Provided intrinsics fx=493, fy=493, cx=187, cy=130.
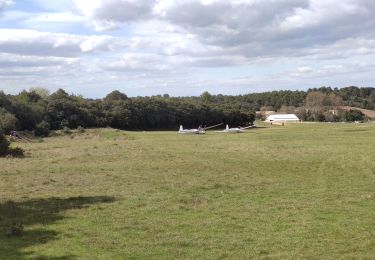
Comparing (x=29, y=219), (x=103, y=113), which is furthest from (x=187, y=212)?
(x=103, y=113)

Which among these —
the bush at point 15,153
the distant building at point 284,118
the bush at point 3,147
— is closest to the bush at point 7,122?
the bush at point 3,147

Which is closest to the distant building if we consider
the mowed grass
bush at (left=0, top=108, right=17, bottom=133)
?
bush at (left=0, top=108, right=17, bottom=133)

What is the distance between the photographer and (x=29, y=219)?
531 inches

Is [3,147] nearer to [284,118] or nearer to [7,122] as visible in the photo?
[7,122]

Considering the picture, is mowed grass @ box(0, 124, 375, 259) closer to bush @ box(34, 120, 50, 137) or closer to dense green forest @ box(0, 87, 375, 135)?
dense green forest @ box(0, 87, 375, 135)

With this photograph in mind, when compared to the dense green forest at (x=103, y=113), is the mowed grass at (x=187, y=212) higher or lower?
lower

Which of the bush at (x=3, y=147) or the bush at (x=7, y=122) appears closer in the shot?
the bush at (x=3, y=147)

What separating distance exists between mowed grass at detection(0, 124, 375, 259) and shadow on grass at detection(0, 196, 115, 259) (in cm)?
3

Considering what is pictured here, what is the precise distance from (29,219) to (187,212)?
443 centimetres

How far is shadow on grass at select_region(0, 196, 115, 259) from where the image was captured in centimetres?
1042

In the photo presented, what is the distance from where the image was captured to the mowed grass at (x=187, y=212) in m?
10.4

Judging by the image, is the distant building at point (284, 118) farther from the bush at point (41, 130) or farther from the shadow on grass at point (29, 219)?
the shadow on grass at point (29, 219)

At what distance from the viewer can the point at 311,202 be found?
16062mm

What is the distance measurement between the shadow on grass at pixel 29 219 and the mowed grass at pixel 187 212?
0.08ft
